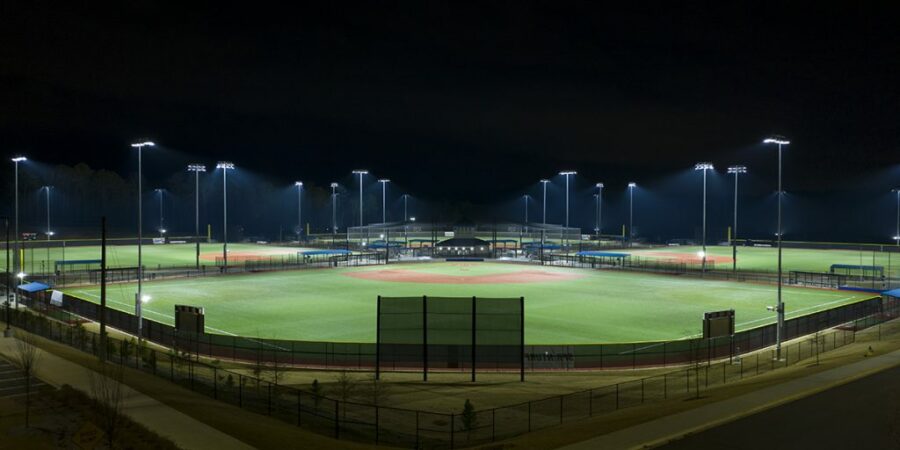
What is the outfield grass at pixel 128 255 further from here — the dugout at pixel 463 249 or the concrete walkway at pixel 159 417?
the concrete walkway at pixel 159 417

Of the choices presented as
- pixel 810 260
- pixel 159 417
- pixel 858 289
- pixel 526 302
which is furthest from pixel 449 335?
pixel 810 260

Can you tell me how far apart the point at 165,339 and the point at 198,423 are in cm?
1643

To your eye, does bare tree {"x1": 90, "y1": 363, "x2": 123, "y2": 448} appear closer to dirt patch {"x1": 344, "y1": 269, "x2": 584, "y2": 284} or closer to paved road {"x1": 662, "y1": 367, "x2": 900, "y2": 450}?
paved road {"x1": 662, "y1": 367, "x2": 900, "y2": 450}

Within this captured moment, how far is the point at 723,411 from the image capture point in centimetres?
1792

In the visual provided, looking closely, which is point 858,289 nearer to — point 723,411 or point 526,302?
point 526,302

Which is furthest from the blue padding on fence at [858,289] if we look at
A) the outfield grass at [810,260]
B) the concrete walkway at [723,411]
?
the concrete walkway at [723,411]

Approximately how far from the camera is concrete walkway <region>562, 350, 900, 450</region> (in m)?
15.4

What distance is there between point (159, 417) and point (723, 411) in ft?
51.1

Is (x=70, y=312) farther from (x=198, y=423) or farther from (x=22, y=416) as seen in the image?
(x=198, y=423)

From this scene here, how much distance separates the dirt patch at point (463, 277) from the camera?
61219 millimetres

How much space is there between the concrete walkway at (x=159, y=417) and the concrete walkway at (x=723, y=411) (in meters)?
8.65

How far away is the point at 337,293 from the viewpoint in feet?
168

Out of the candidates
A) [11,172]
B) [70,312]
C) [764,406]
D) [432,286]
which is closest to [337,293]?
[432,286]

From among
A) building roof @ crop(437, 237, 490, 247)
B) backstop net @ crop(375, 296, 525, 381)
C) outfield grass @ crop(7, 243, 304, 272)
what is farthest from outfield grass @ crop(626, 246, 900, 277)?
outfield grass @ crop(7, 243, 304, 272)
